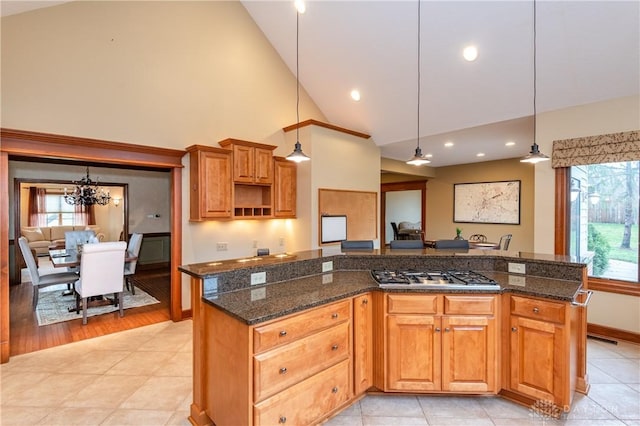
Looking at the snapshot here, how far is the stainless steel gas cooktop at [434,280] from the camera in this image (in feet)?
7.49

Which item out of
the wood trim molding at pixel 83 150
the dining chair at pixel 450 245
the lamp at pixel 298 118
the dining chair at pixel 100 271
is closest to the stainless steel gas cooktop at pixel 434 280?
the dining chair at pixel 450 245

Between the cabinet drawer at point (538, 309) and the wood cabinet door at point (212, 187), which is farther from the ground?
the wood cabinet door at point (212, 187)

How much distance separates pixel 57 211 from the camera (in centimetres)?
973

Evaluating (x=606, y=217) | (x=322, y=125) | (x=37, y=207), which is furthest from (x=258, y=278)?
(x=37, y=207)

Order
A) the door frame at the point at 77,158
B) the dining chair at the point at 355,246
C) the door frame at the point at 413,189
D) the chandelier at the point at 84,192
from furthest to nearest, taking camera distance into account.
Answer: the door frame at the point at 413,189 → the chandelier at the point at 84,192 → the dining chair at the point at 355,246 → the door frame at the point at 77,158

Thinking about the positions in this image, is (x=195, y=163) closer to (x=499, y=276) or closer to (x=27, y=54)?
(x=27, y=54)

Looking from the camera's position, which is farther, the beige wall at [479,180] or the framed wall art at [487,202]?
the framed wall art at [487,202]

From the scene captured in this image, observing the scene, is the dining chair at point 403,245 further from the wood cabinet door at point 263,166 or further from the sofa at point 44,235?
the sofa at point 44,235

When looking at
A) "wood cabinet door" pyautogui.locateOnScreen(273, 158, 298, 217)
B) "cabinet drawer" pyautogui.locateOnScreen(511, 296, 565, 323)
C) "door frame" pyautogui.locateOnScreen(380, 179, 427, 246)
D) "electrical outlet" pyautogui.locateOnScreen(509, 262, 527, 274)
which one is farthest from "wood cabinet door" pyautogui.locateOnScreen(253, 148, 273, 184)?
"door frame" pyautogui.locateOnScreen(380, 179, 427, 246)

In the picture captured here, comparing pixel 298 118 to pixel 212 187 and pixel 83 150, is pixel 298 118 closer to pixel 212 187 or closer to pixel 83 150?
pixel 212 187

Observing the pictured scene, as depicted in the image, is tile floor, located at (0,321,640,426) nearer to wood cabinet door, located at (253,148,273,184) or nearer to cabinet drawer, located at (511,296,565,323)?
cabinet drawer, located at (511,296,565,323)

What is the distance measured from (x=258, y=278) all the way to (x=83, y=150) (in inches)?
108

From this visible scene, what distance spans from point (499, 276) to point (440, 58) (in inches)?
104

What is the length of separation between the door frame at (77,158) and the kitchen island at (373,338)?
7.14 ft
